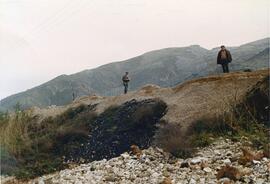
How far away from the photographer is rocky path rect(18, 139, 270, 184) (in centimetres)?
1103

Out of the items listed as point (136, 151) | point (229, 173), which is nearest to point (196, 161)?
point (229, 173)

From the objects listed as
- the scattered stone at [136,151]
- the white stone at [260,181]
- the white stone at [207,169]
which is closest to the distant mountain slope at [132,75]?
the scattered stone at [136,151]

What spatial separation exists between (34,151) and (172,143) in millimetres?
7181

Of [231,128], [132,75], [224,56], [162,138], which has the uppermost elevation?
[224,56]

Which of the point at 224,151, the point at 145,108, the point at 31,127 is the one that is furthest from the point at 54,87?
the point at 224,151

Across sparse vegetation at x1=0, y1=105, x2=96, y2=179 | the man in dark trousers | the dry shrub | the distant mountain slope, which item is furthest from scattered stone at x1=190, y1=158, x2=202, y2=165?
the distant mountain slope

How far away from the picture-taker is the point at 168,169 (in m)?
12.8

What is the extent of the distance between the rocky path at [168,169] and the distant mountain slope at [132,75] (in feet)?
232

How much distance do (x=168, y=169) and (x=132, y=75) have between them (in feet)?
281

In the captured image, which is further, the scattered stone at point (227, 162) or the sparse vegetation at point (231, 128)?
the sparse vegetation at point (231, 128)

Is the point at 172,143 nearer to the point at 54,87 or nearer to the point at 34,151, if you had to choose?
the point at 34,151

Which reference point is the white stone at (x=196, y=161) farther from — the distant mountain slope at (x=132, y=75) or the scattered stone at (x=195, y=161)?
the distant mountain slope at (x=132, y=75)

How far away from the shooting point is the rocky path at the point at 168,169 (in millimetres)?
11031

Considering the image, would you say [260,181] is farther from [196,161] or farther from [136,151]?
[136,151]
